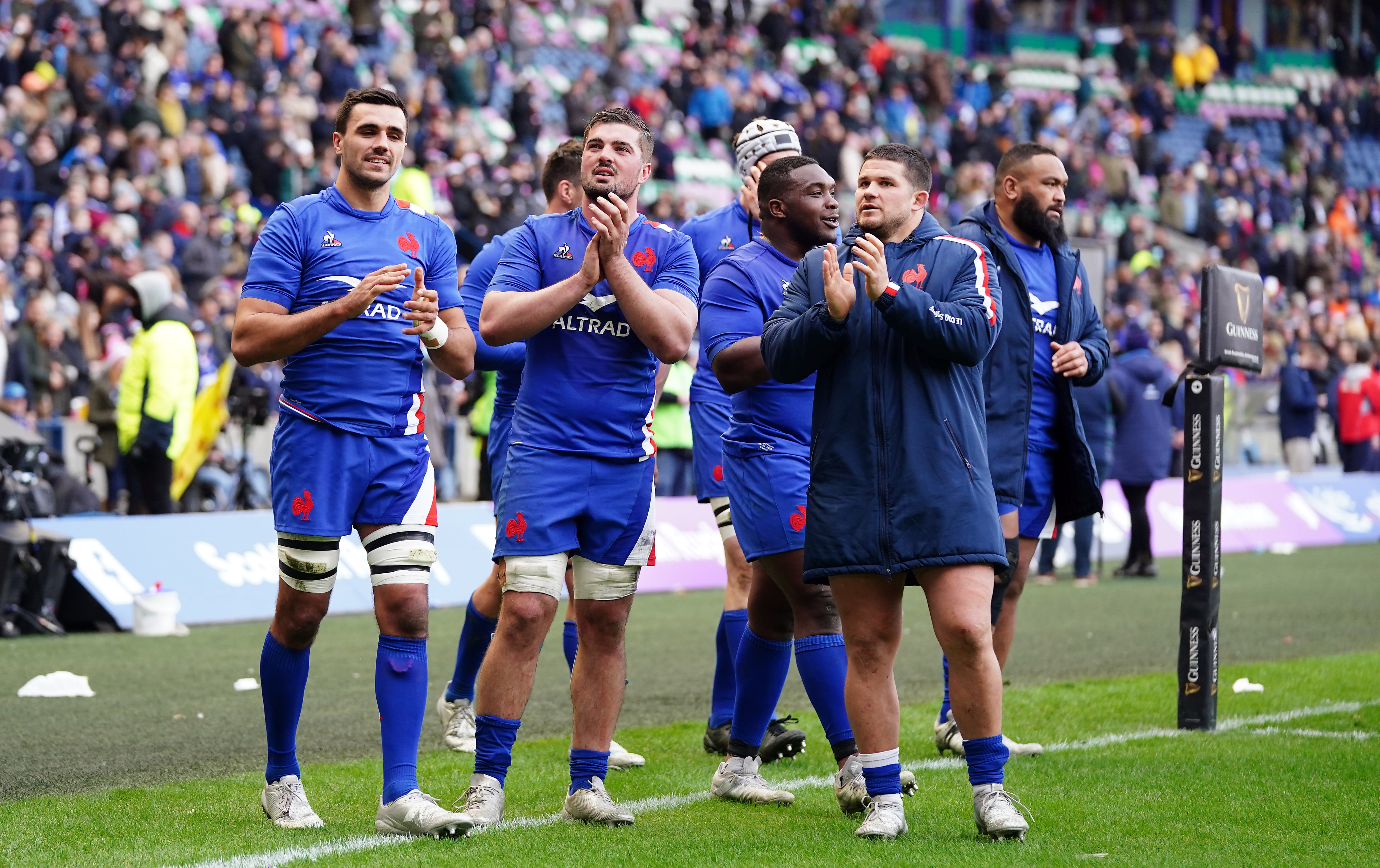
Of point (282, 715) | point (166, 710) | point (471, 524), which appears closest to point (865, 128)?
point (471, 524)

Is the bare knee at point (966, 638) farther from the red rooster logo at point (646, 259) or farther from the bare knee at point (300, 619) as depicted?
the bare knee at point (300, 619)

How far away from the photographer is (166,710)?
303 inches

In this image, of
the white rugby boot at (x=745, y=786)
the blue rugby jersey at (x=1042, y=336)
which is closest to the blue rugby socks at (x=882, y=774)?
the white rugby boot at (x=745, y=786)

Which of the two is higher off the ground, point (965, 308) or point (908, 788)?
point (965, 308)

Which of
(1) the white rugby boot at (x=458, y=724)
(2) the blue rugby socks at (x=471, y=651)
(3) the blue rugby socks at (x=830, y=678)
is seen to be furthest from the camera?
(2) the blue rugby socks at (x=471, y=651)

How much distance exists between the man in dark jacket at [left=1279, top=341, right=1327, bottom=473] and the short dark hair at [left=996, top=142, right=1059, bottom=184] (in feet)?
51.9

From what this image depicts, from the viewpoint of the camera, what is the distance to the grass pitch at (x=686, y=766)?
492 cm

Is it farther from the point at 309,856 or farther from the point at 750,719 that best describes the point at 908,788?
the point at 309,856

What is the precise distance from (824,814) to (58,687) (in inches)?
171

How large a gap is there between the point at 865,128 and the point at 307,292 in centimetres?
2415

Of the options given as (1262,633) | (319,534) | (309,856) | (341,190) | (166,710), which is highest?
(341,190)

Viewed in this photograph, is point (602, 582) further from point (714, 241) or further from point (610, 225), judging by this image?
point (714, 241)

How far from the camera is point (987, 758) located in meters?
5.06

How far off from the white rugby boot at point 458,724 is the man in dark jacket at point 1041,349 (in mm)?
1973
